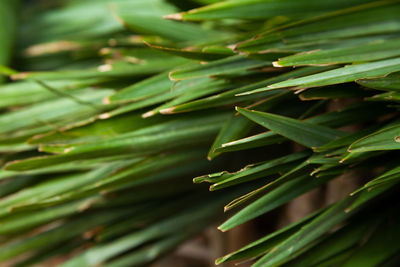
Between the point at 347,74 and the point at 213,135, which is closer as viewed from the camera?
the point at 347,74

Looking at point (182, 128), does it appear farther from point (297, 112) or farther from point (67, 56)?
point (67, 56)

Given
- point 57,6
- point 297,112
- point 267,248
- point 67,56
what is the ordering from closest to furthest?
point 267,248
point 297,112
point 67,56
point 57,6

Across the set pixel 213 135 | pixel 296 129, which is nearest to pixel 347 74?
pixel 296 129

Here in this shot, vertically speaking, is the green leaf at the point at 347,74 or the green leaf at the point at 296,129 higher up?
the green leaf at the point at 347,74

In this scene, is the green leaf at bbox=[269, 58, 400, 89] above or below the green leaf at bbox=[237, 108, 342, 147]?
above

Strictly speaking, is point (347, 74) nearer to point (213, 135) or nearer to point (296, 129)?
point (296, 129)

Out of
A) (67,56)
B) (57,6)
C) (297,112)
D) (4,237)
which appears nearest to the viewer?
(297,112)

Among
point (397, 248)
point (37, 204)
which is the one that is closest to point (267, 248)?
point (397, 248)

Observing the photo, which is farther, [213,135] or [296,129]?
[213,135]
